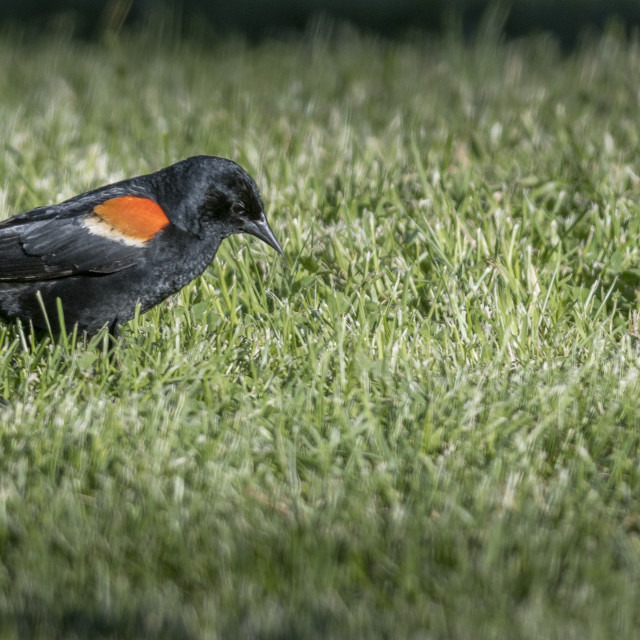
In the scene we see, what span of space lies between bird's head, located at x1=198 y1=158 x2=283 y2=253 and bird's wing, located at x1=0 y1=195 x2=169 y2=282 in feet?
0.63

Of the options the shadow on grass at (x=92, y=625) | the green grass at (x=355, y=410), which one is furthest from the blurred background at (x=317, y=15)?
the shadow on grass at (x=92, y=625)

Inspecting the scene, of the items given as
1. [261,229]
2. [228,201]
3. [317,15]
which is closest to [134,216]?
[228,201]

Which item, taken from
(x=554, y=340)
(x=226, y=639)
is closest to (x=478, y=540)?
(x=226, y=639)

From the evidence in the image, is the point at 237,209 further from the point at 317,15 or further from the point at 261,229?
the point at 317,15

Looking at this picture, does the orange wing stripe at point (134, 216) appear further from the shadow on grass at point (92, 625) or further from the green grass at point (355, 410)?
the shadow on grass at point (92, 625)

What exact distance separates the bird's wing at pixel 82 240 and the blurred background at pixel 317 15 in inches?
231

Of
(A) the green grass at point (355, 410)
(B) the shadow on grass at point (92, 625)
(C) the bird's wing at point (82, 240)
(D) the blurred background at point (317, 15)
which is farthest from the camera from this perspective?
(D) the blurred background at point (317, 15)

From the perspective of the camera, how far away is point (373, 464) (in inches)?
117

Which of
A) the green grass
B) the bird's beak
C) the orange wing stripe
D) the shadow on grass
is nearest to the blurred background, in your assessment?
the green grass

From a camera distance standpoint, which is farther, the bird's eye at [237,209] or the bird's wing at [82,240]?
the bird's eye at [237,209]

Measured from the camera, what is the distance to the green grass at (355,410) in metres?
2.31

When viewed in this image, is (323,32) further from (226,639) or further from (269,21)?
(226,639)

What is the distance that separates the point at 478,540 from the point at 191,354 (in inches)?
56.9

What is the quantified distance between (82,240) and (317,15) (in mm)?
6956
